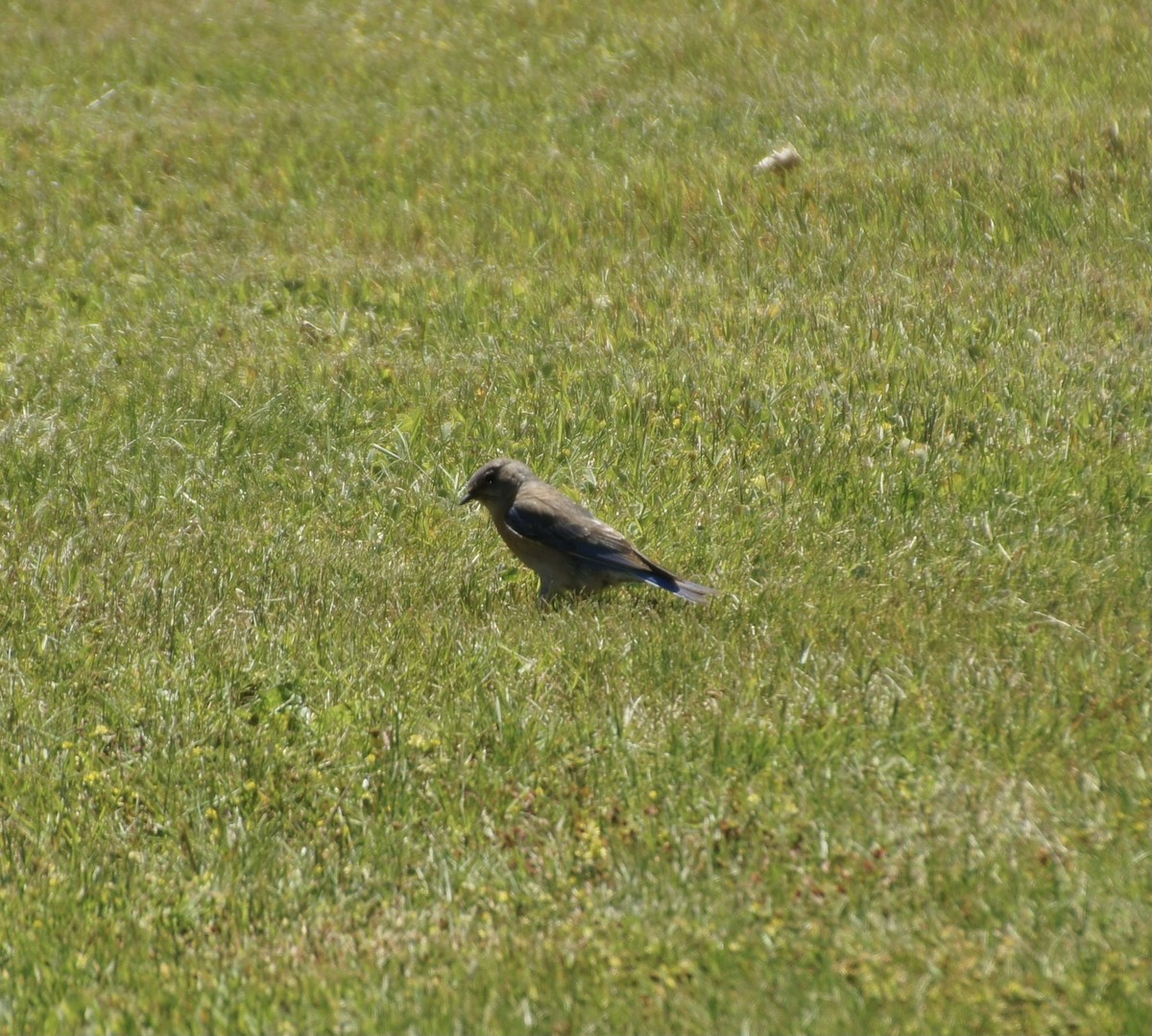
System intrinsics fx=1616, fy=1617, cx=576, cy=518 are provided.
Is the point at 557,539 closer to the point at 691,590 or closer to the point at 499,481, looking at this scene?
the point at 499,481

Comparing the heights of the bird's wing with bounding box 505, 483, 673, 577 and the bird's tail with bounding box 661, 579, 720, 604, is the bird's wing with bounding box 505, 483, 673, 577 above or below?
below

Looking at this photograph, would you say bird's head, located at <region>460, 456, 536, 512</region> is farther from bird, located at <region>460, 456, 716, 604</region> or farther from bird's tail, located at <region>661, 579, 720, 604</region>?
bird's tail, located at <region>661, 579, 720, 604</region>

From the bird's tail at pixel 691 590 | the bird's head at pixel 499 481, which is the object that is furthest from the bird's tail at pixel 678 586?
the bird's head at pixel 499 481

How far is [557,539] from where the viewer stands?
7.16 metres

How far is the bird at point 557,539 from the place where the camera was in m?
7.07

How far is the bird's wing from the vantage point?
7082 millimetres

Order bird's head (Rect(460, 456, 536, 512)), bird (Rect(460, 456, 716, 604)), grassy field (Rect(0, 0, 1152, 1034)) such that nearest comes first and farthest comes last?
grassy field (Rect(0, 0, 1152, 1034)), bird (Rect(460, 456, 716, 604)), bird's head (Rect(460, 456, 536, 512))

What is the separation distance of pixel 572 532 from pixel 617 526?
0.54 m

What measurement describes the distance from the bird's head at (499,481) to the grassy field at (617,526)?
0.27 meters

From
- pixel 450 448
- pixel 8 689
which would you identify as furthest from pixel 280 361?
pixel 8 689

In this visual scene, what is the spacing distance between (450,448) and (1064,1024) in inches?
207

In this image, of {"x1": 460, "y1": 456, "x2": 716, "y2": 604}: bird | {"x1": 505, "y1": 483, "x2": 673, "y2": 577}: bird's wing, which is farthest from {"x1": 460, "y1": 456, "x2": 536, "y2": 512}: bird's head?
{"x1": 505, "y1": 483, "x2": 673, "y2": 577}: bird's wing

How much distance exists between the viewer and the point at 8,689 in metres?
6.13

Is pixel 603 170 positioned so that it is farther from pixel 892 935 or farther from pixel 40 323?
pixel 892 935
